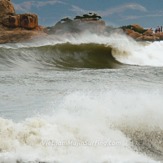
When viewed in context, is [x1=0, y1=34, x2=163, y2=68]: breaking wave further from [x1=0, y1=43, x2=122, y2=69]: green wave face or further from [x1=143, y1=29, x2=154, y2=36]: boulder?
[x1=143, y1=29, x2=154, y2=36]: boulder

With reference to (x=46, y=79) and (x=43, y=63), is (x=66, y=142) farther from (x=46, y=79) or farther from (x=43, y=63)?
(x=43, y=63)

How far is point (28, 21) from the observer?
4347 centimetres

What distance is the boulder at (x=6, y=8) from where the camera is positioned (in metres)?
45.8

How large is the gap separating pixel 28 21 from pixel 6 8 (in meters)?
4.74

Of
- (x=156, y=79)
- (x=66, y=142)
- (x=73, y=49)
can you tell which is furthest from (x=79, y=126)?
(x=73, y=49)

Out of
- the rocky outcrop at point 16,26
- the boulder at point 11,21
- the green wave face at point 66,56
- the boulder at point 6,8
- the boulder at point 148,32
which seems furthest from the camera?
the boulder at point 148,32

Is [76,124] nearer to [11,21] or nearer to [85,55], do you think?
[85,55]

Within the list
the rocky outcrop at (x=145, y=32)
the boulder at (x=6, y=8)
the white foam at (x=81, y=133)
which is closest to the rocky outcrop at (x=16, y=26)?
the boulder at (x=6, y=8)

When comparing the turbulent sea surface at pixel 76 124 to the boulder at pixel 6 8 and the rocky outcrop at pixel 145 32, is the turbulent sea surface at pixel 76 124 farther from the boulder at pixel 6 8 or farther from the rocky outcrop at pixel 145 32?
the rocky outcrop at pixel 145 32

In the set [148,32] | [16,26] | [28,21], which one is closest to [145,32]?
[148,32]

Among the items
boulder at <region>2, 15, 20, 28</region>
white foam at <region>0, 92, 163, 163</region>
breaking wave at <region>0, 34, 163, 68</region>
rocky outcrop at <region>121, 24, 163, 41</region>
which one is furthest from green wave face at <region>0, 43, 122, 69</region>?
rocky outcrop at <region>121, 24, 163, 41</region>

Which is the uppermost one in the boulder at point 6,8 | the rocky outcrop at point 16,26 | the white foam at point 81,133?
the boulder at point 6,8

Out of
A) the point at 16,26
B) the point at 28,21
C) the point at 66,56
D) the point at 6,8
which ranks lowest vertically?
the point at 66,56

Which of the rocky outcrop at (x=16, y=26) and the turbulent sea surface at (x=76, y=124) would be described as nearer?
the turbulent sea surface at (x=76, y=124)
